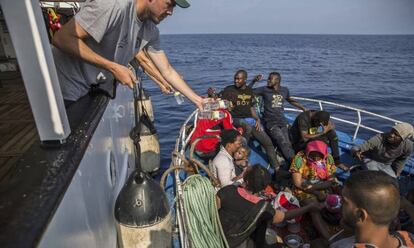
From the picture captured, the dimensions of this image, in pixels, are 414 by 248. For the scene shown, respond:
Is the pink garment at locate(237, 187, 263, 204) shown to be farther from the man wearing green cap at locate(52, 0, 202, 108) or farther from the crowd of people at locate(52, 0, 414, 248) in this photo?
the man wearing green cap at locate(52, 0, 202, 108)

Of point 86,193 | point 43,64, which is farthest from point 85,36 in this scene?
point 86,193

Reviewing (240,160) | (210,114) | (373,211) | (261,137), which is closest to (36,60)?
(373,211)

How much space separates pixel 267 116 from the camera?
24.0 feet

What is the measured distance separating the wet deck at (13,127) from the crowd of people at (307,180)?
7.02 ft

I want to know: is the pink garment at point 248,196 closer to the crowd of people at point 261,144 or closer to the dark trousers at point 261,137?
the crowd of people at point 261,144

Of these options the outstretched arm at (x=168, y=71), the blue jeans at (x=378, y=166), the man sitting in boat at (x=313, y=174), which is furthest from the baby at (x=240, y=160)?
the blue jeans at (x=378, y=166)

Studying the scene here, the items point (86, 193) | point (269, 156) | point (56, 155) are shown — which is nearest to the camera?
point (56, 155)

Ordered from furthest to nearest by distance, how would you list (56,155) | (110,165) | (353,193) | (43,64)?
1. (110,165)
2. (353,193)
3. (56,155)
4. (43,64)

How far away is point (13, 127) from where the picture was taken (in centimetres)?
343

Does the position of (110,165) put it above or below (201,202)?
above

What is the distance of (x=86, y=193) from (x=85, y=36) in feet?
3.83

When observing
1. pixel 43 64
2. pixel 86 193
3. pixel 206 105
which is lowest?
pixel 86 193

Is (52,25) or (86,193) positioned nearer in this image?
→ (86,193)

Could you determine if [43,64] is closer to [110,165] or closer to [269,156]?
[110,165]
